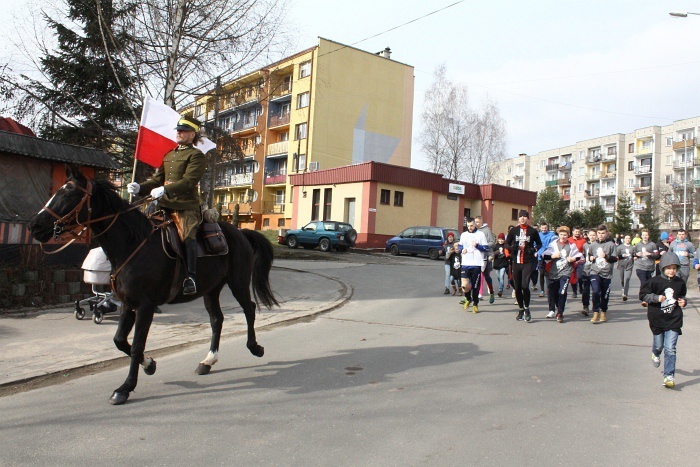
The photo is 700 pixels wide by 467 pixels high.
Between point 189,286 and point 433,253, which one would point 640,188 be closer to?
point 433,253

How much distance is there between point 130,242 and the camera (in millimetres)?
5160

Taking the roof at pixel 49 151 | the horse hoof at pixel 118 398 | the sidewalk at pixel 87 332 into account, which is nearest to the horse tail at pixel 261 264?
the sidewalk at pixel 87 332

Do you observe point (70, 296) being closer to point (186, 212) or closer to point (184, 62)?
point (186, 212)

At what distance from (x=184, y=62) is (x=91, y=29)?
3.02 meters

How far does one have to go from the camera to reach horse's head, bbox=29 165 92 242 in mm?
4621

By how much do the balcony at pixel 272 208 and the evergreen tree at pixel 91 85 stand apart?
100ft

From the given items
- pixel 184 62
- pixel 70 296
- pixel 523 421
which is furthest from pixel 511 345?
pixel 184 62

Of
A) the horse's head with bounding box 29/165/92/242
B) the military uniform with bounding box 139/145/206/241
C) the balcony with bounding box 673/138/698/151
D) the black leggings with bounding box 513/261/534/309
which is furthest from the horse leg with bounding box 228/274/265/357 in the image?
the balcony with bounding box 673/138/698/151

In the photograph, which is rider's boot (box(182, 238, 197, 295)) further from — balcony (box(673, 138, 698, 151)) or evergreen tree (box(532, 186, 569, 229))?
balcony (box(673, 138, 698, 151))

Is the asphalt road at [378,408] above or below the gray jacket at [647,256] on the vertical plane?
below

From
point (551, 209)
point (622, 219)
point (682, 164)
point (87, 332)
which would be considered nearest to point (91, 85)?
point (87, 332)

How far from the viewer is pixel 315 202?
3853 cm

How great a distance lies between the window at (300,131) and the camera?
152ft

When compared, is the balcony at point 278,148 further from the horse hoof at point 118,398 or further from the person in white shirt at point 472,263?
the horse hoof at point 118,398
